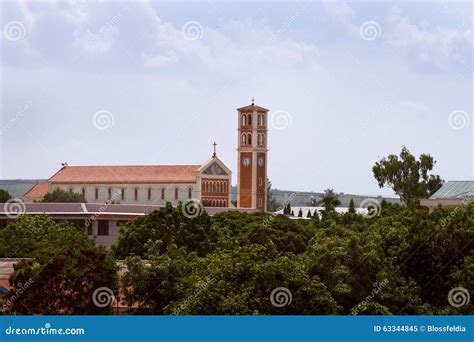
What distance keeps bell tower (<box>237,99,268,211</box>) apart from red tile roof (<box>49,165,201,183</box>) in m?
6.78

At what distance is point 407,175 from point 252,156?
36.1 m

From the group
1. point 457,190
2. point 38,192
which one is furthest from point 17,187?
point 457,190

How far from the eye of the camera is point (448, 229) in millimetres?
35500

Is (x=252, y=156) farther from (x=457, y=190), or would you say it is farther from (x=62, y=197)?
(x=457, y=190)

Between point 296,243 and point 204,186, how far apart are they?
7385 centimetres

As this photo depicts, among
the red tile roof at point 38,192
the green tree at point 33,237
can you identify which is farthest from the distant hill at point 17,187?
the green tree at point 33,237

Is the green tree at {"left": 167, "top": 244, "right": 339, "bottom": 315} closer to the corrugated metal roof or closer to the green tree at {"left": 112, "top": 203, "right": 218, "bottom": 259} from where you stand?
the green tree at {"left": 112, "top": 203, "right": 218, "bottom": 259}

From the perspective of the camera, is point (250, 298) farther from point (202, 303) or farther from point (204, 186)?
A: point (204, 186)

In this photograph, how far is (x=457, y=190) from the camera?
6675 centimetres

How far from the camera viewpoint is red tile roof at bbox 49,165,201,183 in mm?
122062

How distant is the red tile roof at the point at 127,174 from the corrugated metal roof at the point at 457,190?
55249mm

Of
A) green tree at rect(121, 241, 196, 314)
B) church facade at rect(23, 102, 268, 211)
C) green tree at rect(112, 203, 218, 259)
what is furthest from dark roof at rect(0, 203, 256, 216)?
green tree at rect(121, 241, 196, 314)

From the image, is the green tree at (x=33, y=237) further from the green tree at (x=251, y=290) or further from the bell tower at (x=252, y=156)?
the bell tower at (x=252, y=156)
